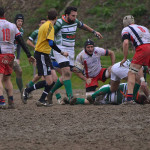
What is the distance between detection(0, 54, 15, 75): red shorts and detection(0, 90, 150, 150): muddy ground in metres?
0.92

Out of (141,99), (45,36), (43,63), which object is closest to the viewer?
(45,36)

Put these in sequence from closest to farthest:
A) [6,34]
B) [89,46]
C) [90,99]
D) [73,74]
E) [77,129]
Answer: [77,129] < [6,34] < [90,99] < [89,46] < [73,74]

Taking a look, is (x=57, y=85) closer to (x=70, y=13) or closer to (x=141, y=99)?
(x=70, y=13)

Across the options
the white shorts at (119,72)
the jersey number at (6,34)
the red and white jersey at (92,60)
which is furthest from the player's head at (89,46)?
the jersey number at (6,34)

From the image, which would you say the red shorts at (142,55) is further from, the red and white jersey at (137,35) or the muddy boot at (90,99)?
the muddy boot at (90,99)

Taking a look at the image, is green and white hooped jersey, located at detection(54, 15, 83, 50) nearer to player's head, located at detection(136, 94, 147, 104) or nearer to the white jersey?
the white jersey

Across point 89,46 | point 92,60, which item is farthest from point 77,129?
point 92,60

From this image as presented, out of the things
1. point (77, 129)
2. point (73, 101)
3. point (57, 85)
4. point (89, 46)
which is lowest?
point (73, 101)

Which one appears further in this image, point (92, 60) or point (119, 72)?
point (92, 60)

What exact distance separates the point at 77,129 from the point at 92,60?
467 centimetres

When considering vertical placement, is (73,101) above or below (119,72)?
below

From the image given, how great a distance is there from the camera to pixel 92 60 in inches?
421

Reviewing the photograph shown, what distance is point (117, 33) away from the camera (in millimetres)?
20719

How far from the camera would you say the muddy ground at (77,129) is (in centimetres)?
523
